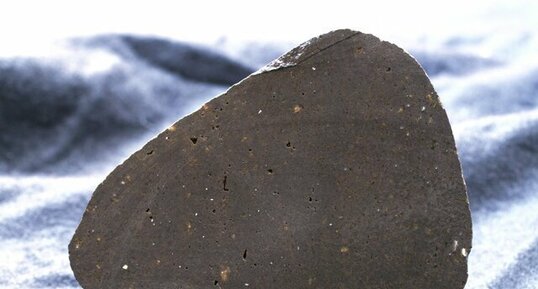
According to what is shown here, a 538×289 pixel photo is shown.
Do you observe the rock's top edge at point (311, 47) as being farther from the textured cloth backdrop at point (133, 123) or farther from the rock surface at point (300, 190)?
the textured cloth backdrop at point (133, 123)

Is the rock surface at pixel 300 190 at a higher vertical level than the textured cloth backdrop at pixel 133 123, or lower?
lower

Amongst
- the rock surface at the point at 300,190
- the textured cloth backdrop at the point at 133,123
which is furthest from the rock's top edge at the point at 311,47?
the textured cloth backdrop at the point at 133,123

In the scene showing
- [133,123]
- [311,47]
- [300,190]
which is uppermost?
[133,123]

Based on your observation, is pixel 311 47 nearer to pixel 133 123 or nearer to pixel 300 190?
pixel 300 190

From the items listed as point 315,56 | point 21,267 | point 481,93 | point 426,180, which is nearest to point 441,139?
point 426,180

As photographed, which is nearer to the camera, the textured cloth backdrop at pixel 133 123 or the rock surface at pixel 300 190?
the rock surface at pixel 300 190

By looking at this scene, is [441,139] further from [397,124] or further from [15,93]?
[15,93]

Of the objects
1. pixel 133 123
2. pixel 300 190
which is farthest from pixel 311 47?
pixel 133 123

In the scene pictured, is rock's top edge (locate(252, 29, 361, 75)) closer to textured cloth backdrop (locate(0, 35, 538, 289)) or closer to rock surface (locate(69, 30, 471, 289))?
rock surface (locate(69, 30, 471, 289))
